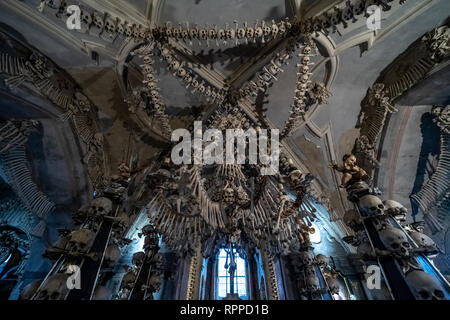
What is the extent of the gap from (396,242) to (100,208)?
304 centimetres

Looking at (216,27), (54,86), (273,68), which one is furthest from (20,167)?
(273,68)

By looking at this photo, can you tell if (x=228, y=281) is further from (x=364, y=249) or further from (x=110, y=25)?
(x=110, y=25)

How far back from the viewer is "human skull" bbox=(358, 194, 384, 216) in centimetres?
207

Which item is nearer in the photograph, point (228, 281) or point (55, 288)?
point (55, 288)

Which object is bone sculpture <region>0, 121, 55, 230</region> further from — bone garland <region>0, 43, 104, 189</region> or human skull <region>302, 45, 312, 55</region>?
human skull <region>302, 45, 312, 55</region>

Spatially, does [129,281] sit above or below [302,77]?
below

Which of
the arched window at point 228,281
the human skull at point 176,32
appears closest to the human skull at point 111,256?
the human skull at point 176,32

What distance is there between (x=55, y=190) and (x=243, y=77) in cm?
521

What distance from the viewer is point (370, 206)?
A: 2.12 metres

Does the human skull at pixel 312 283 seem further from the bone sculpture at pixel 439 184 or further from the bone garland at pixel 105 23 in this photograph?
the bone garland at pixel 105 23

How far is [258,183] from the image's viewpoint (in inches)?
150

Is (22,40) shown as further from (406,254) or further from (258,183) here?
(406,254)

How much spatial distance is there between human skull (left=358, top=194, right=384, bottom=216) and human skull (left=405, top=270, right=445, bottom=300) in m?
0.59
